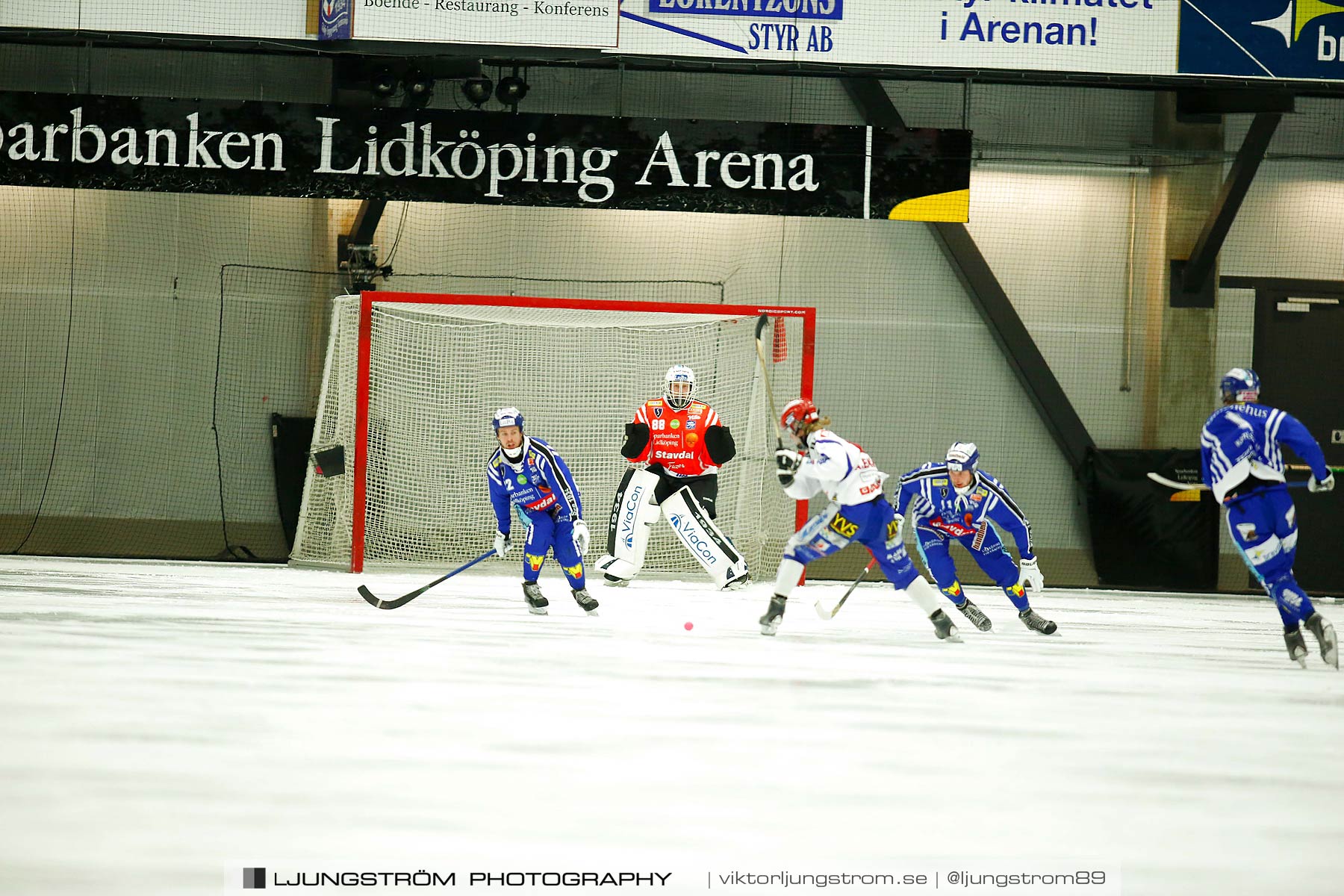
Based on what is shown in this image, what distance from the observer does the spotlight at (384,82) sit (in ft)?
32.8

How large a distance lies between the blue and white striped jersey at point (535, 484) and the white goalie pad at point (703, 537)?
4.54 feet

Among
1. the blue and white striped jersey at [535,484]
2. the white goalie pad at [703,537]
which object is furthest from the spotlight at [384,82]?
the blue and white striped jersey at [535,484]

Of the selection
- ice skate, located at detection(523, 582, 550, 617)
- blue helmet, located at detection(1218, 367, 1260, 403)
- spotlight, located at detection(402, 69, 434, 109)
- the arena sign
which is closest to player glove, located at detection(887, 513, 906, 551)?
blue helmet, located at detection(1218, 367, 1260, 403)

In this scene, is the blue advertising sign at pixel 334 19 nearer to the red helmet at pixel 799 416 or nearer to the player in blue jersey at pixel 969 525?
the red helmet at pixel 799 416

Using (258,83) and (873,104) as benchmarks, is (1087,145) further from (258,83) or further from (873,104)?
(258,83)

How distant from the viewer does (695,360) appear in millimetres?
9742

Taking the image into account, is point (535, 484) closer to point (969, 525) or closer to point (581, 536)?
point (581, 536)

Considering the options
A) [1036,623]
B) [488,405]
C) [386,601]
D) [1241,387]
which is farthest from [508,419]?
[1241,387]

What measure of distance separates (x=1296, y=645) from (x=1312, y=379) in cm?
629

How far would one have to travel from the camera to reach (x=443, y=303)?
8.93m

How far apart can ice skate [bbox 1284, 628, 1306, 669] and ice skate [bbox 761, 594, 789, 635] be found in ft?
7.30

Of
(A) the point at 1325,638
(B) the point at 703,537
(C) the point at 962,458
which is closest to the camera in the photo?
(A) the point at 1325,638

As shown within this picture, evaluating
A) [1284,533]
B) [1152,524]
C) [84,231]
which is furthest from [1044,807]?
[84,231]

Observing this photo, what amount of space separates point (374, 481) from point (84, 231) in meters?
4.36
